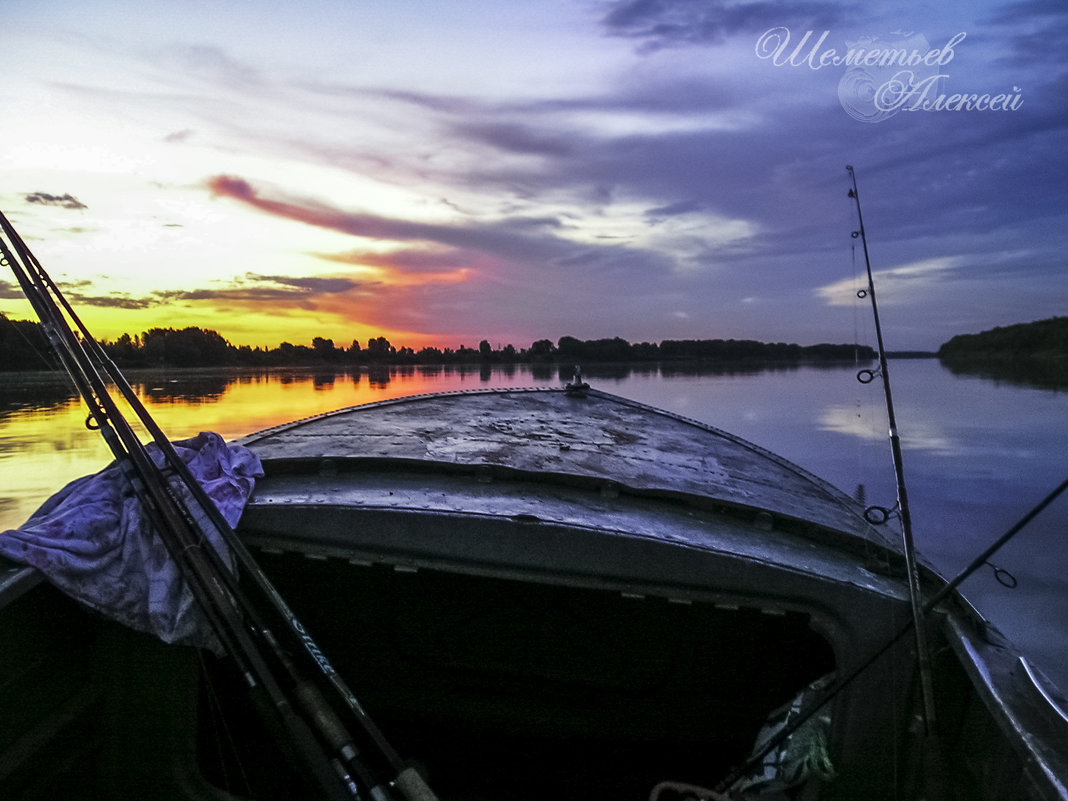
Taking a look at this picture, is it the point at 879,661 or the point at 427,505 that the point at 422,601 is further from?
the point at 879,661

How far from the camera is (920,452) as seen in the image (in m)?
29.8

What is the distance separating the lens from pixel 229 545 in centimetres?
332

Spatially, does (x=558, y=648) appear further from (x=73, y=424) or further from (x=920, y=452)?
(x=73, y=424)

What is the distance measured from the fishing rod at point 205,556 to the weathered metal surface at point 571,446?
1.27 m

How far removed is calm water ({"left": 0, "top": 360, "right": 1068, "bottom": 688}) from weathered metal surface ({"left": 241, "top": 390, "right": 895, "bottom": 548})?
1.85 metres

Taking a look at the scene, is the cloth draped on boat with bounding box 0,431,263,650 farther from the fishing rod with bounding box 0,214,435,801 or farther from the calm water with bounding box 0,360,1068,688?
the calm water with bounding box 0,360,1068,688

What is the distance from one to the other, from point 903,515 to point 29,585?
15.4 feet

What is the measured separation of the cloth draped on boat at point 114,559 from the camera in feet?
9.80

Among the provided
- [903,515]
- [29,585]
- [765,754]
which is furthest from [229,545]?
[903,515]

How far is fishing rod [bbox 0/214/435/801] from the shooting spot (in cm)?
255

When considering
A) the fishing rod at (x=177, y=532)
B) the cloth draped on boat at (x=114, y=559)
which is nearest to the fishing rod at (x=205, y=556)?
the fishing rod at (x=177, y=532)

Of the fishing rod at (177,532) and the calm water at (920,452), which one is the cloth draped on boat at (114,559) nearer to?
the fishing rod at (177,532)

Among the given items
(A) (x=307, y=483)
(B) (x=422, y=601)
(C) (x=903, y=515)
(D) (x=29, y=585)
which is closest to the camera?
(D) (x=29, y=585)

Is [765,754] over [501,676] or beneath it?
over
